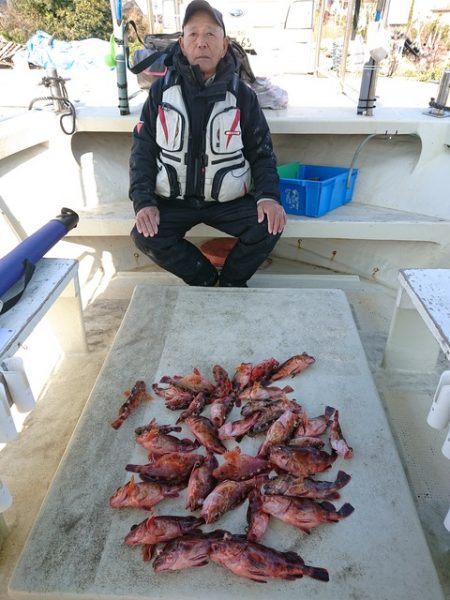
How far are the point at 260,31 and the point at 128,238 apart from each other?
4326 mm

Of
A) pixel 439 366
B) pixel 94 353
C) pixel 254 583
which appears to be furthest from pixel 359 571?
pixel 94 353

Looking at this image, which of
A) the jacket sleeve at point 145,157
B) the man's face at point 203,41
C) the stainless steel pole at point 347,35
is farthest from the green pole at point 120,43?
the stainless steel pole at point 347,35

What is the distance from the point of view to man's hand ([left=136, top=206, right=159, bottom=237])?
2844 mm

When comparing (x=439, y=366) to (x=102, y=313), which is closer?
(x=439, y=366)

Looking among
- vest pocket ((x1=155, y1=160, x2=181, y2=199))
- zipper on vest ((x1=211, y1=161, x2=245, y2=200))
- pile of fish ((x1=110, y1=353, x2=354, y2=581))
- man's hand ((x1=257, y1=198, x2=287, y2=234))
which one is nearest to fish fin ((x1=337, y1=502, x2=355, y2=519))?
pile of fish ((x1=110, y1=353, x2=354, y2=581))

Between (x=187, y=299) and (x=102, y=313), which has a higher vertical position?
(x=187, y=299)

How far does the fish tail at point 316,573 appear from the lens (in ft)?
A: 4.64

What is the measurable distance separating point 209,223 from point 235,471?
6.13ft

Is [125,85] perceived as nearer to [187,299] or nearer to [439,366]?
[187,299]

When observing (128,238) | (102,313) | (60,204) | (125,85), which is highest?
(125,85)

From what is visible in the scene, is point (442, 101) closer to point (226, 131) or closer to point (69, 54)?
point (226, 131)

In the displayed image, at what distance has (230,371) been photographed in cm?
232

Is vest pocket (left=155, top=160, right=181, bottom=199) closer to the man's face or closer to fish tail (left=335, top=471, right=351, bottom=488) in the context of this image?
Result: the man's face

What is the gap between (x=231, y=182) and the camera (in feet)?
9.61
